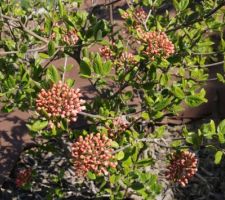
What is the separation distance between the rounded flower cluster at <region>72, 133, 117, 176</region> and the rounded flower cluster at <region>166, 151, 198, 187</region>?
642 mm

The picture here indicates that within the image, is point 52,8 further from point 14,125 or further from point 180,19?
point 14,125

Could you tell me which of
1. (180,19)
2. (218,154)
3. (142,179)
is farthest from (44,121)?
(180,19)

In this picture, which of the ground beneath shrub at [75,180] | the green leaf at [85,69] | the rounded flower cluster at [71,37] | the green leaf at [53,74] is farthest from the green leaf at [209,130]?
the ground beneath shrub at [75,180]

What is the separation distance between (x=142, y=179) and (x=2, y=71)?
119 centimetres

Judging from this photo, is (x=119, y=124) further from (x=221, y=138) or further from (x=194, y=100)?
(x=221, y=138)

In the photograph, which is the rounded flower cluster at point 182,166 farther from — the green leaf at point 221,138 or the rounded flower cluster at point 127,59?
the rounded flower cluster at point 127,59

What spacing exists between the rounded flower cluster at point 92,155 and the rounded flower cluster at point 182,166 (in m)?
0.64

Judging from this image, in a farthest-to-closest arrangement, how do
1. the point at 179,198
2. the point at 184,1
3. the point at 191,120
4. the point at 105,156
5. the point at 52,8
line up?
the point at 191,120
the point at 179,198
the point at 52,8
the point at 184,1
the point at 105,156

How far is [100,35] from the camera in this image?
101 inches

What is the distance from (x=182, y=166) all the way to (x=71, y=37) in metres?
1.03

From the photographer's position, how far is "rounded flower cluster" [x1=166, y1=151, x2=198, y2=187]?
2.86 metres

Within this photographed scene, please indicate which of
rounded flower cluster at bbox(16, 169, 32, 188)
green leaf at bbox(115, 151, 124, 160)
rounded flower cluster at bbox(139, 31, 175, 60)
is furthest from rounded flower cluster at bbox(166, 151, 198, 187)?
rounded flower cluster at bbox(16, 169, 32, 188)

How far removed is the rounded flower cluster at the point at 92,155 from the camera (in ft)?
7.59

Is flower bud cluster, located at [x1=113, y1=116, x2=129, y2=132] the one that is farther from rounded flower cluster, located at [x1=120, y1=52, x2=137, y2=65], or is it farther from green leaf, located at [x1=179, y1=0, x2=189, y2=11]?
green leaf, located at [x1=179, y1=0, x2=189, y2=11]
